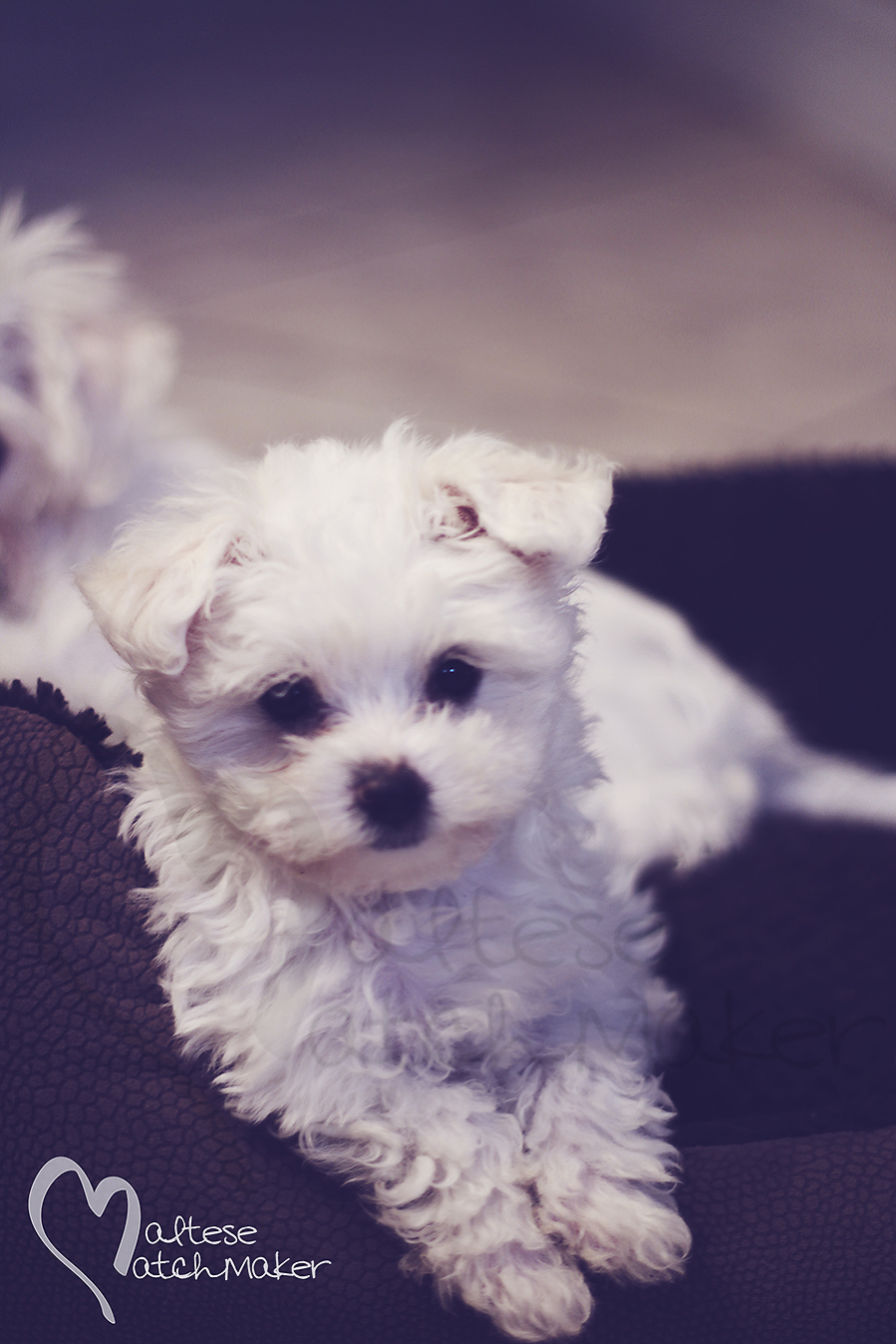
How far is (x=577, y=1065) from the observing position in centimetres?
99

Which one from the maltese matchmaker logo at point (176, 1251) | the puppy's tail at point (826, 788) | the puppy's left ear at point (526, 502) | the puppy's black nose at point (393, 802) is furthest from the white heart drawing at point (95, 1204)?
the puppy's tail at point (826, 788)

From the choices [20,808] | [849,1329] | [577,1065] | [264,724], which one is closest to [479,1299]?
[577,1065]

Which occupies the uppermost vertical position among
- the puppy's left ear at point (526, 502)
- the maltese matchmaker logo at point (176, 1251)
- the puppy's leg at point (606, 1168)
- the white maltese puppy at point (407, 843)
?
the puppy's left ear at point (526, 502)

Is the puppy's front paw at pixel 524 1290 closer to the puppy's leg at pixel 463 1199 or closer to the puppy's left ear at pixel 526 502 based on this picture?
the puppy's leg at pixel 463 1199

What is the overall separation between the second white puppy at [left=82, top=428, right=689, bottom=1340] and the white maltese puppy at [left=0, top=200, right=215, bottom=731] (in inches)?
16.3

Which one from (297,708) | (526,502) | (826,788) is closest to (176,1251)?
(297,708)

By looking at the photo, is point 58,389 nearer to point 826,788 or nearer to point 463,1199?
point 463,1199

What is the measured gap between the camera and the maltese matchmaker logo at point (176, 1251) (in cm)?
90

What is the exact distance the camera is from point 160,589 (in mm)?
848

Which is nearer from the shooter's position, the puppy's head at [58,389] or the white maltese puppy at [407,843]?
the white maltese puppy at [407,843]

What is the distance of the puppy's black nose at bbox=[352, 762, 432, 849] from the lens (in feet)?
2.70

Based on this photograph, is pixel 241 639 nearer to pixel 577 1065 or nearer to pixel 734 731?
pixel 577 1065

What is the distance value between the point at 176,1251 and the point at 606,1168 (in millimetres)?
389

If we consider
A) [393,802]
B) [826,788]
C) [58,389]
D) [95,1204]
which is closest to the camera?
[393,802]
